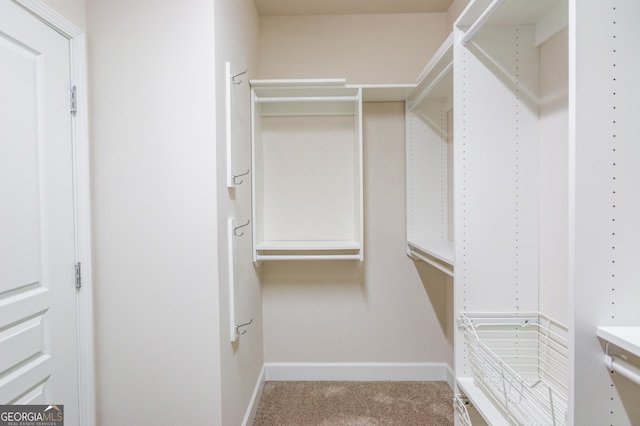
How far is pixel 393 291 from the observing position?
2572 mm

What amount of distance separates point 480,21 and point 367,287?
6.19ft

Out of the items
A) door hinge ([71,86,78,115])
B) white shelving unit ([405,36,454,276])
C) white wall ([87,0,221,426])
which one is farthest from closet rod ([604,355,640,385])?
door hinge ([71,86,78,115])

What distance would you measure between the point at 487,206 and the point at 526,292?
423mm

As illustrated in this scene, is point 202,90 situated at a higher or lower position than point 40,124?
higher

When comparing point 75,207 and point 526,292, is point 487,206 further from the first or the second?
point 75,207

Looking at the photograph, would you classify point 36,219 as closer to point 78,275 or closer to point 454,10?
point 78,275

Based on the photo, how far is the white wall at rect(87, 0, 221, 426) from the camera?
1.48 meters

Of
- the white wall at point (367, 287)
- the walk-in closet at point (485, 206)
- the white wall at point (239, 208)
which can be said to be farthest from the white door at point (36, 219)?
the white wall at point (367, 287)

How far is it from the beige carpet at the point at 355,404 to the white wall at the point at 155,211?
86cm

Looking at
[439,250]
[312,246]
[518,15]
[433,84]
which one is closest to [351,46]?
[433,84]

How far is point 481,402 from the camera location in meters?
1.28

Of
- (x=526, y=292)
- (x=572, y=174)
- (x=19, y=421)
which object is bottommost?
(x=19, y=421)

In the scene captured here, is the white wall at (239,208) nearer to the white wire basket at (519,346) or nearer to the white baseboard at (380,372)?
the white baseboard at (380,372)

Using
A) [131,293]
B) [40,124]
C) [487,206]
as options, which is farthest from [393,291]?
[40,124]
